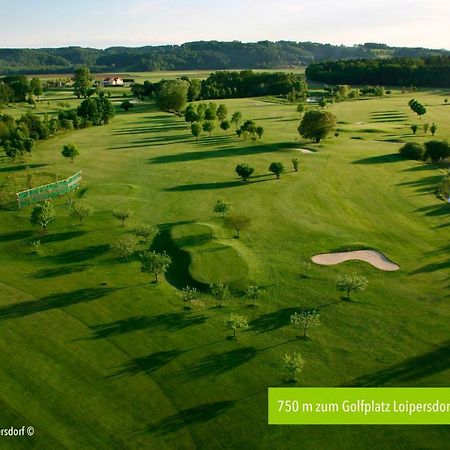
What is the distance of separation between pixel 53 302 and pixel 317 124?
9374 cm

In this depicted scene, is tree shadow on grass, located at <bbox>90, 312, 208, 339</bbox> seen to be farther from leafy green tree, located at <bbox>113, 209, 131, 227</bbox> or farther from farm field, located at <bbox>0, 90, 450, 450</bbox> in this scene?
leafy green tree, located at <bbox>113, 209, 131, 227</bbox>

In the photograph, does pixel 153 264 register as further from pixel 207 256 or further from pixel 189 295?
pixel 207 256

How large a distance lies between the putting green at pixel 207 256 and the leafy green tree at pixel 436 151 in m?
72.8

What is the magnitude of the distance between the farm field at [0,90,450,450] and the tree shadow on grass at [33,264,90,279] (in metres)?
0.26

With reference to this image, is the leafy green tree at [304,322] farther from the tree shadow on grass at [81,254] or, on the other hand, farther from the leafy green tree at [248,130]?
the leafy green tree at [248,130]

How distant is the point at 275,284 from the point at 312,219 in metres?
23.8

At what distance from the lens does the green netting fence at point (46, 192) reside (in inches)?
3282

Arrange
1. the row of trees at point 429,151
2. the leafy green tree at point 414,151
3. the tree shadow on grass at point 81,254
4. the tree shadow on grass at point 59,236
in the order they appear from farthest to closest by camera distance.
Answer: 1. the leafy green tree at point 414,151
2. the row of trees at point 429,151
3. the tree shadow on grass at point 59,236
4. the tree shadow on grass at point 81,254

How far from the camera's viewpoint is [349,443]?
3425cm

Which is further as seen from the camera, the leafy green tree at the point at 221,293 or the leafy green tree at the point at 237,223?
the leafy green tree at the point at 237,223

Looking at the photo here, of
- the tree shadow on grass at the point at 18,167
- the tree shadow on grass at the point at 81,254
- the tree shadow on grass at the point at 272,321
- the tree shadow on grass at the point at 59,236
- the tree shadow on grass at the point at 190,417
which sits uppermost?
the tree shadow on grass at the point at 18,167

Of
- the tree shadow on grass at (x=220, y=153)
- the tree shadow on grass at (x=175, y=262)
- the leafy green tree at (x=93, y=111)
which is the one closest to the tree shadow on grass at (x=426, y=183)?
the tree shadow on grass at (x=220, y=153)

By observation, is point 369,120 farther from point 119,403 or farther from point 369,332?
point 119,403

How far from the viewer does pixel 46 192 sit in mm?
86812
